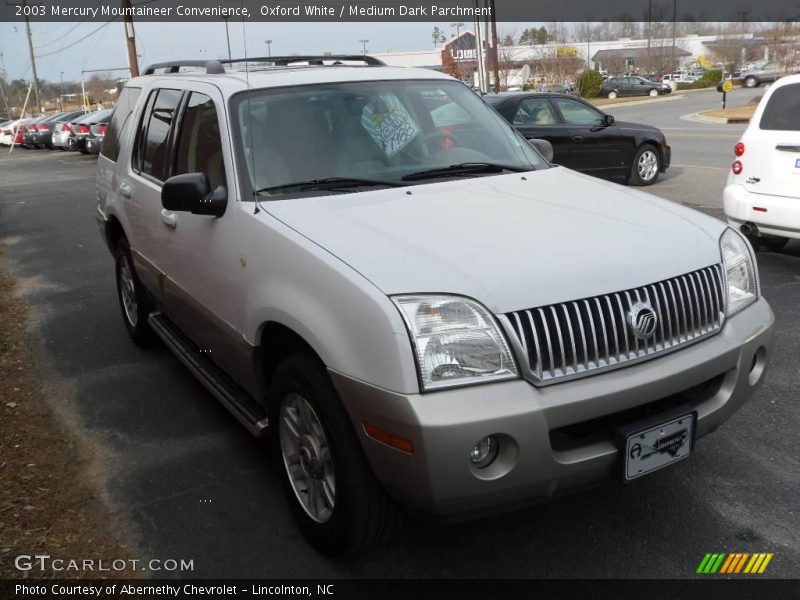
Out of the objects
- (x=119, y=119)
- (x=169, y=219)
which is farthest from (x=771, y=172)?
(x=119, y=119)

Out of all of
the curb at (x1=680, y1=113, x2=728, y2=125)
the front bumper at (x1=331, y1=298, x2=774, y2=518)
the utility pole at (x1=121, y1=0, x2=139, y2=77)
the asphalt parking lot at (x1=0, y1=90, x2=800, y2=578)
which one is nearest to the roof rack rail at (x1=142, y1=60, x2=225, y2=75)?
the asphalt parking lot at (x1=0, y1=90, x2=800, y2=578)

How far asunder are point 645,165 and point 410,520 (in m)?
10.9

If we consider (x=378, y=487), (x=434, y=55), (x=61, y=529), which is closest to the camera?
(x=378, y=487)

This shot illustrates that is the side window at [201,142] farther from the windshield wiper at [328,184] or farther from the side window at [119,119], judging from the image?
the side window at [119,119]

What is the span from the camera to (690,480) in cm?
361

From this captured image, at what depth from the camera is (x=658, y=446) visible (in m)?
2.83

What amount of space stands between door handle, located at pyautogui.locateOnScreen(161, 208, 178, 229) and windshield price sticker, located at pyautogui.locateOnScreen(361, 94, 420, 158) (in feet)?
3.74

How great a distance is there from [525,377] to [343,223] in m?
1.01

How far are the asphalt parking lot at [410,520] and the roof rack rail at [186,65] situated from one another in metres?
1.98

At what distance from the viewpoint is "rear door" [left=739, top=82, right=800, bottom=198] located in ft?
22.5

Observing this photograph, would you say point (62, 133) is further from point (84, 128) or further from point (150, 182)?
point (150, 182)

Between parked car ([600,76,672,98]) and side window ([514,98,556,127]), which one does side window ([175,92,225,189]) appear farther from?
parked car ([600,76,672,98])

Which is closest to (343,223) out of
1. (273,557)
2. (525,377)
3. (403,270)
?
(403,270)

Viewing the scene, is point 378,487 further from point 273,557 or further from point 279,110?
point 279,110
